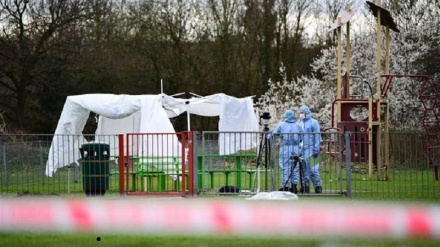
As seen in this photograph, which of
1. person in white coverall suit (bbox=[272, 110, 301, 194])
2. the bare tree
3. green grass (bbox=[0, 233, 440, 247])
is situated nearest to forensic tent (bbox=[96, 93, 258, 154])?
person in white coverall suit (bbox=[272, 110, 301, 194])

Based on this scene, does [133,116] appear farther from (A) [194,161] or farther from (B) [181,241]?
(B) [181,241]

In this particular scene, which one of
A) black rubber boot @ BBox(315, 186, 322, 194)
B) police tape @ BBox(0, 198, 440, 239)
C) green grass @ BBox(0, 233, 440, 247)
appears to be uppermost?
police tape @ BBox(0, 198, 440, 239)

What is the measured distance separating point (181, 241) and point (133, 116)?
18.6m

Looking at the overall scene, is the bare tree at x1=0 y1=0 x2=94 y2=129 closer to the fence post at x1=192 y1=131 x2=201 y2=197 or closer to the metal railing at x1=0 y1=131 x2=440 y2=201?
the metal railing at x1=0 y1=131 x2=440 y2=201

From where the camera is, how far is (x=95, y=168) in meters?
20.0

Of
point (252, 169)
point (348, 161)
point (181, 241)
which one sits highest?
point (348, 161)

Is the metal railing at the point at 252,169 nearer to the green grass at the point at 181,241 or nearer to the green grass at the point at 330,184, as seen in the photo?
the green grass at the point at 330,184

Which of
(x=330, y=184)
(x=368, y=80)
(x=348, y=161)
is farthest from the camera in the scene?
(x=368, y=80)

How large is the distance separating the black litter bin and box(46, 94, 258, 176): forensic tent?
1.42 metres

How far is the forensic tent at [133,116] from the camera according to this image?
22.7m

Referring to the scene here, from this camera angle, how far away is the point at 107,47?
49250 millimetres

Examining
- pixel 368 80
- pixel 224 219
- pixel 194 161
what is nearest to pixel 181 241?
pixel 224 219

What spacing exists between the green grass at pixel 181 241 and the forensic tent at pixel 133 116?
360 inches

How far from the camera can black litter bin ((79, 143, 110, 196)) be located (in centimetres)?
Answer: 1970
